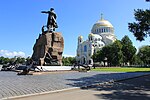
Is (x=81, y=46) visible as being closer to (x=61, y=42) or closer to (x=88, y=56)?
(x=88, y=56)

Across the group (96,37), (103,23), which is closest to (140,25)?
(96,37)

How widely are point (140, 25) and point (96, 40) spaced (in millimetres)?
93692

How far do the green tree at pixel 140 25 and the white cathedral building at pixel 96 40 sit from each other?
298 ft

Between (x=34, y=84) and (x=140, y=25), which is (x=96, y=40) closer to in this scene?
(x=140, y=25)

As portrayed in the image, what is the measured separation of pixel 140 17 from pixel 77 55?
101370 millimetres

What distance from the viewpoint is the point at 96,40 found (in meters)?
113

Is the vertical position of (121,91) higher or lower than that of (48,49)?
lower

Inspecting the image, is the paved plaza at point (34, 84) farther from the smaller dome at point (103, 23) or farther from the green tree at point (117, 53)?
the smaller dome at point (103, 23)

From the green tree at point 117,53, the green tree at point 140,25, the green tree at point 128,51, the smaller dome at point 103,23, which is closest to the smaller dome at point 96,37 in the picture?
the smaller dome at point 103,23

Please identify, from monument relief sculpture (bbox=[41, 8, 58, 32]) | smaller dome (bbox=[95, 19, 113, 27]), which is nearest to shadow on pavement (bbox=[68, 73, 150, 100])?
monument relief sculpture (bbox=[41, 8, 58, 32])

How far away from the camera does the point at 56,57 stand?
80.4ft

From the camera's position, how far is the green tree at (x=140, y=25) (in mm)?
18308

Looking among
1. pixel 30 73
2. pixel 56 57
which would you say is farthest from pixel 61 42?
pixel 30 73

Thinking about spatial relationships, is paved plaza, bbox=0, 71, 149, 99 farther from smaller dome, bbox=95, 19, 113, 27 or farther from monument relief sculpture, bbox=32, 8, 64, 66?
smaller dome, bbox=95, 19, 113, 27
